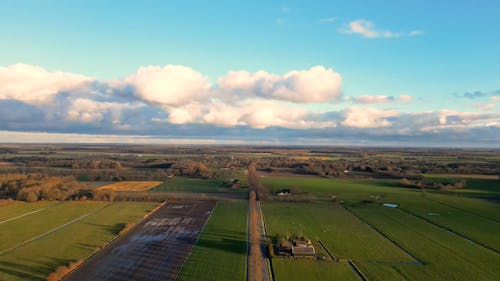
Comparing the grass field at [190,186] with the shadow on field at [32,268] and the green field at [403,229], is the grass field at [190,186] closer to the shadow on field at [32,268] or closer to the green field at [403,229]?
the green field at [403,229]

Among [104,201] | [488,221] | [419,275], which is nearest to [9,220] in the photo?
[104,201]

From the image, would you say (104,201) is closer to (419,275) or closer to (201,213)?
(201,213)

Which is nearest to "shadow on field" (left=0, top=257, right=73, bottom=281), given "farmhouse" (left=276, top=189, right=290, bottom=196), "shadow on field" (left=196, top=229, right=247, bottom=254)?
"shadow on field" (left=196, top=229, right=247, bottom=254)

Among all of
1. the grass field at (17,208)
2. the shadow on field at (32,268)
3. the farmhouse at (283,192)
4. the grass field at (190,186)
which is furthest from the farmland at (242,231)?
the grass field at (190,186)

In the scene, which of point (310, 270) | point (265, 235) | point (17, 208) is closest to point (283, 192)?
point (265, 235)

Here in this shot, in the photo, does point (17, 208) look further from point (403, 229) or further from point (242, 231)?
point (403, 229)

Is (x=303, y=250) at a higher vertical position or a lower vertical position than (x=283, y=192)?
higher
